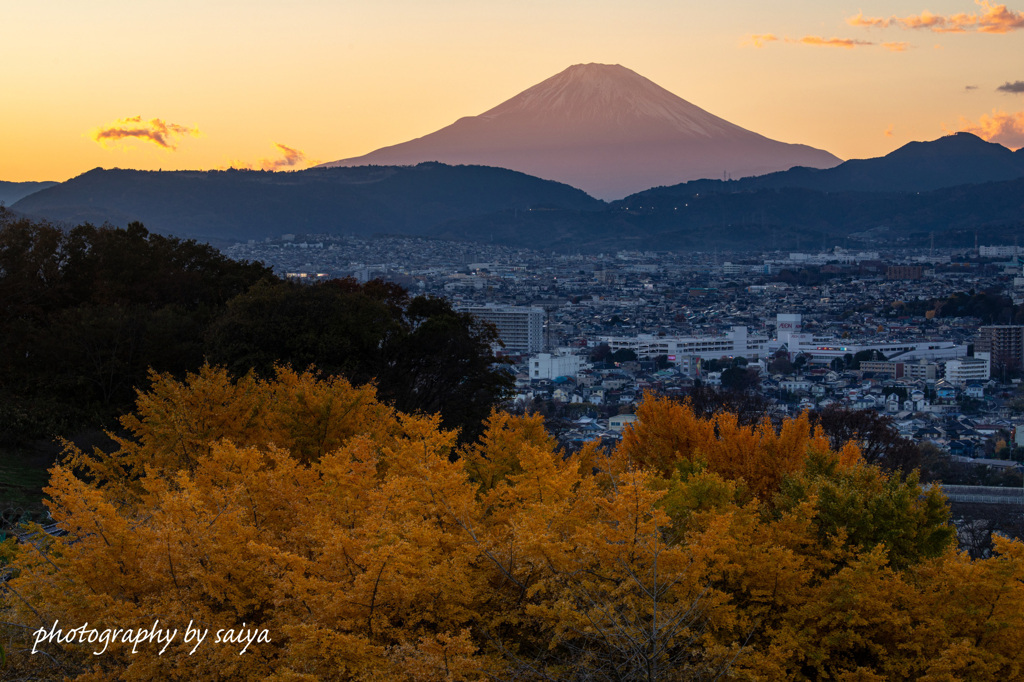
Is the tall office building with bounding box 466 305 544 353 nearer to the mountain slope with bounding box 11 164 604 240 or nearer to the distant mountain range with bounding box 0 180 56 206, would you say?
the mountain slope with bounding box 11 164 604 240

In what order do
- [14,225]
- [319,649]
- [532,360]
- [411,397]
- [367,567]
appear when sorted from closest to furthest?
[319,649]
[367,567]
[411,397]
[14,225]
[532,360]

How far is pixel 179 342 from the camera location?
2414 centimetres

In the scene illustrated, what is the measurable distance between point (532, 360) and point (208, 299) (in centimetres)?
2866

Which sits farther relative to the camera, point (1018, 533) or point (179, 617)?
point (1018, 533)

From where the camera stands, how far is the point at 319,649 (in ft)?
24.5

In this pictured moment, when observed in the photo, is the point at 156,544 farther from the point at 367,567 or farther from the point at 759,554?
the point at 759,554

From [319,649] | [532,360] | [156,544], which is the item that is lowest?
[532,360]

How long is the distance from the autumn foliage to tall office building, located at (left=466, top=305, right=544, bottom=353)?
59.1 metres

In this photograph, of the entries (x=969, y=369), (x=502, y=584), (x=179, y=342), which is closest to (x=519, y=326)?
(x=969, y=369)

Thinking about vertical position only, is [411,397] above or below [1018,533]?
above

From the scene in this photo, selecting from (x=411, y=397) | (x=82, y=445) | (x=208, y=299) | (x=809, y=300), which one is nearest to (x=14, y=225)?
(x=208, y=299)

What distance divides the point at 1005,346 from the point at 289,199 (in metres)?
125

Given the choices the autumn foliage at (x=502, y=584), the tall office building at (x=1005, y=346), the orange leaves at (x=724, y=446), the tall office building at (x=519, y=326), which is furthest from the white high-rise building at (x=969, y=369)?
the autumn foliage at (x=502, y=584)

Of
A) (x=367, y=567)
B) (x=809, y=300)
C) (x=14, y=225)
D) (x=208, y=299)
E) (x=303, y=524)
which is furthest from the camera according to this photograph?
(x=809, y=300)
